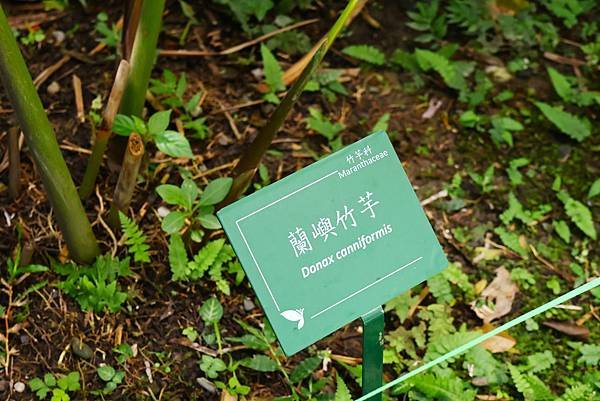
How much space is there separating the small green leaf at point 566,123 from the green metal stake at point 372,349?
4.10ft

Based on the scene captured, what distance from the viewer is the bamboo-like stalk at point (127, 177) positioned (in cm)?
171

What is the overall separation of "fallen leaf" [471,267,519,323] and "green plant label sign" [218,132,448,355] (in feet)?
1.92

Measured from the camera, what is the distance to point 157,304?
1.99 meters

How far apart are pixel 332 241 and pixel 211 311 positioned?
56 centimetres

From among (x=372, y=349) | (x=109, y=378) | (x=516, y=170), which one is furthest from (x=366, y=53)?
(x=109, y=378)

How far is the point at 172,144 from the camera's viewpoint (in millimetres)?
1809

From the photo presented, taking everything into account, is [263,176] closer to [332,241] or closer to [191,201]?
[191,201]

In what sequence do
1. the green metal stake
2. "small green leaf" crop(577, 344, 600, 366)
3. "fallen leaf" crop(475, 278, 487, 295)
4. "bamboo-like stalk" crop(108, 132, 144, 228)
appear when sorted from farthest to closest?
1. "fallen leaf" crop(475, 278, 487, 295)
2. "small green leaf" crop(577, 344, 600, 366)
3. "bamboo-like stalk" crop(108, 132, 144, 228)
4. the green metal stake

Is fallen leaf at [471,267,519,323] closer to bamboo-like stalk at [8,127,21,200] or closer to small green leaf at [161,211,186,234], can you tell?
small green leaf at [161,211,186,234]

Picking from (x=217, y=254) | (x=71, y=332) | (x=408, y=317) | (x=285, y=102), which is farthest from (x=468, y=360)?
(x=71, y=332)

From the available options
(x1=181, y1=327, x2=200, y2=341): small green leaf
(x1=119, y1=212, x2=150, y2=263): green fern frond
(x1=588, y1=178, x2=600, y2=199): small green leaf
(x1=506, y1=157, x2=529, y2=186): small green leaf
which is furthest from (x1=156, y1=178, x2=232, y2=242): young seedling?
(x1=588, y1=178, x2=600, y2=199): small green leaf

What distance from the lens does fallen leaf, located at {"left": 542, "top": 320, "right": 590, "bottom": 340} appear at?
2.15 meters

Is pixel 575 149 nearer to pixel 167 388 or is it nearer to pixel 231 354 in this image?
pixel 231 354

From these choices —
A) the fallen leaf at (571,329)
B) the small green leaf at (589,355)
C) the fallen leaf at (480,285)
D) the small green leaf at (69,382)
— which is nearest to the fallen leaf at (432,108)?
the fallen leaf at (480,285)
